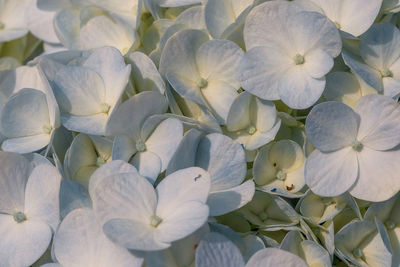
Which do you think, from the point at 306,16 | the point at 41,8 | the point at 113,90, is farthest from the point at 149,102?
the point at 41,8

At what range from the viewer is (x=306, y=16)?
0.58 metres

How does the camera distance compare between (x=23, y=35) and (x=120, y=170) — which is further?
(x=23, y=35)

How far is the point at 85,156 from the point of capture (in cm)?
59

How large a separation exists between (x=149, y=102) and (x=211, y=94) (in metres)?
0.08

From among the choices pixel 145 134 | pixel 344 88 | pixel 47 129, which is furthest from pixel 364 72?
pixel 47 129

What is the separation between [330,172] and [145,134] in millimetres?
184

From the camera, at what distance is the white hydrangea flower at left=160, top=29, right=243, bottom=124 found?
600 mm

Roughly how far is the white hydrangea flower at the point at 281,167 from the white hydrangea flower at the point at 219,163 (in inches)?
1.0

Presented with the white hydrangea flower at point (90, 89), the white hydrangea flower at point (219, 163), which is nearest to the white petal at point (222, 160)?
the white hydrangea flower at point (219, 163)

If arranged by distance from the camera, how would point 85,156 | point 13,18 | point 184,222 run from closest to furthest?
point 184,222, point 85,156, point 13,18

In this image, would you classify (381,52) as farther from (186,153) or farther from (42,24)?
(42,24)

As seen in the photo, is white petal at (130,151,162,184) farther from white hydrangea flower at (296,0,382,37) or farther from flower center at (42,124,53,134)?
white hydrangea flower at (296,0,382,37)

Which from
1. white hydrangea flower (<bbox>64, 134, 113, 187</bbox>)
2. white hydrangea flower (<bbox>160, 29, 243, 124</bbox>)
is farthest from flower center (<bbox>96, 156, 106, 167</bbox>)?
white hydrangea flower (<bbox>160, 29, 243, 124</bbox>)

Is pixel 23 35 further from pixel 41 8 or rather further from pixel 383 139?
pixel 383 139
